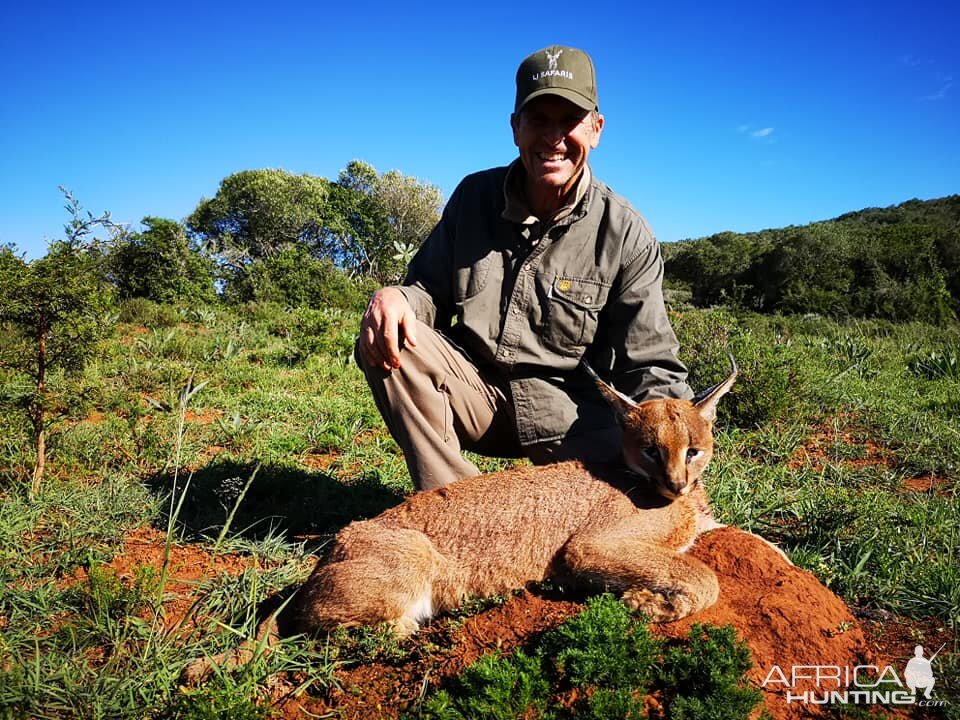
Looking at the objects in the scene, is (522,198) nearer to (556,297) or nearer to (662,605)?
(556,297)

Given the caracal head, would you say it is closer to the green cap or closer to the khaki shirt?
the khaki shirt

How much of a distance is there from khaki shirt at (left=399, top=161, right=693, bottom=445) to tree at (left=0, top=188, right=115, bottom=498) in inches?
102

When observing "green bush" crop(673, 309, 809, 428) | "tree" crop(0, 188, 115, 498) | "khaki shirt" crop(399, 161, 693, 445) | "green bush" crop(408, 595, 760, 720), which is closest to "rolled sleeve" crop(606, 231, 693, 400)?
"khaki shirt" crop(399, 161, 693, 445)

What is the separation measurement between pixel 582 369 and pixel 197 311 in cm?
982

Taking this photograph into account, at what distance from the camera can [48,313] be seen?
485 cm

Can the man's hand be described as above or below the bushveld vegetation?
above

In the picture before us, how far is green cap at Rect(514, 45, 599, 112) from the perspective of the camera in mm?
4145

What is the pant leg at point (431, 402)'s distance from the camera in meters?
4.39

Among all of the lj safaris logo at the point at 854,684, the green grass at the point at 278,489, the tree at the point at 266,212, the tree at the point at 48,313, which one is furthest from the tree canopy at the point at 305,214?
the lj safaris logo at the point at 854,684

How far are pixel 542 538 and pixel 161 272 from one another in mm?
14400

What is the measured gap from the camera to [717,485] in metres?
4.99

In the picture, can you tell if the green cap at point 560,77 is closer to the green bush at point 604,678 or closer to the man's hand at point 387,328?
the man's hand at point 387,328

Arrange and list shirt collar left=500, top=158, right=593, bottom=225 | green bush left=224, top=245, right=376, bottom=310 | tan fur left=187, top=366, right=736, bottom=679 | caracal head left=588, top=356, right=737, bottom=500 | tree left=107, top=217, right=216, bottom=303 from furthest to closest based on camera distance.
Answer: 1. green bush left=224, top=245, right=376, bottom=310
2. tree left=107, top=217, right=216, bottom=303
3. shirt collar left=500, top=158, right=593, bottom=225
4. caracal head left=588, top=356, right=737, bottom=500
5. tan fur left=187, top=366, right=736, bottom=679

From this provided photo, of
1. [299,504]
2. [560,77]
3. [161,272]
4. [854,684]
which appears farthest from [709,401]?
[161,272]
